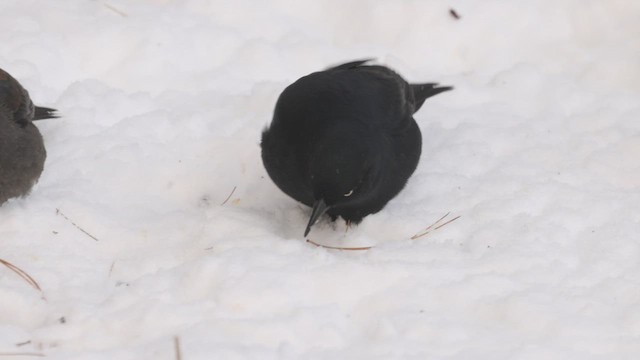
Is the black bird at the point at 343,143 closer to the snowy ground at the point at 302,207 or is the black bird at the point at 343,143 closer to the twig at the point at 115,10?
the snowy ground at the point at 302,207

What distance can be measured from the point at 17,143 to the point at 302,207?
1488mm

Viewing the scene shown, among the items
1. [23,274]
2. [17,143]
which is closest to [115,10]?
[17,143]

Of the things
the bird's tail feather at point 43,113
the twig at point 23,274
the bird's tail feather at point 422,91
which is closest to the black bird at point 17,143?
the bird's tail feather at point 43,113

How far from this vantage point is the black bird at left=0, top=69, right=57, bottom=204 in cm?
441

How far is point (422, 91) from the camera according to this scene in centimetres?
542

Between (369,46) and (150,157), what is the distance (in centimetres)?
185

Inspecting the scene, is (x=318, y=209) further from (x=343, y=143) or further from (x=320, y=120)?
(x=320, y=120)

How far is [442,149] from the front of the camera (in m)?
5.31

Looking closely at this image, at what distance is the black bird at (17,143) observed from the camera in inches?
174

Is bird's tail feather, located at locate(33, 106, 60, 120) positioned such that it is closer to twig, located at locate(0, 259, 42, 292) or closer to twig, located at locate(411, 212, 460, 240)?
twig, located at locate(0, 259, 42, 292)

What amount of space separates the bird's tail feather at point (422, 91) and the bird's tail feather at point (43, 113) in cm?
206

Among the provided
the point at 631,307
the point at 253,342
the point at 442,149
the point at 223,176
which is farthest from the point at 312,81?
the point at 631,307

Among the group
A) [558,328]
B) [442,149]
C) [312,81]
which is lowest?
[442,149]

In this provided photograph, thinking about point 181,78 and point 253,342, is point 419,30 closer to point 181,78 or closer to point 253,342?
point 181,78
